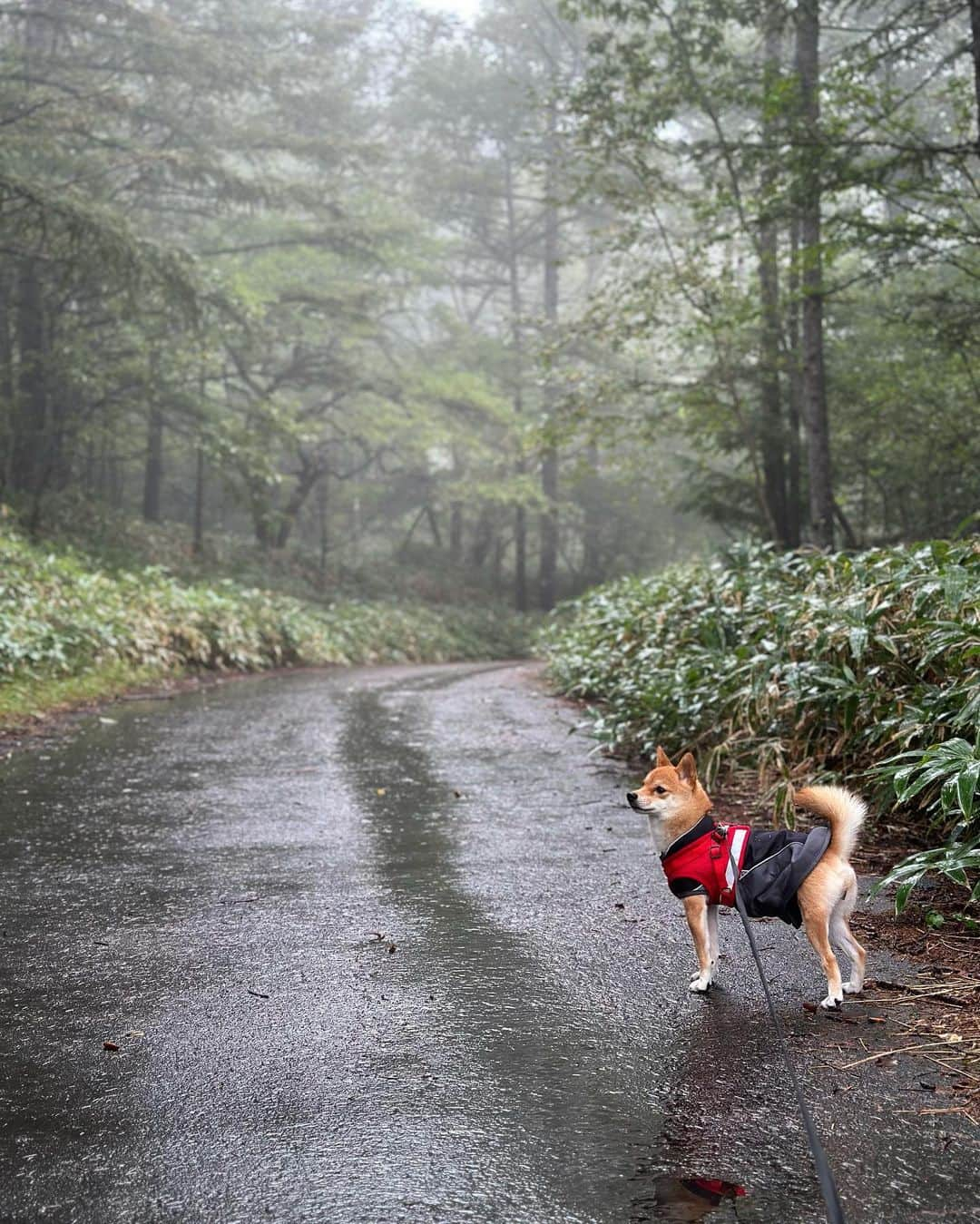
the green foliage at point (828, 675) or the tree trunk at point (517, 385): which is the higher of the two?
the tree trunk at point (517, 385)

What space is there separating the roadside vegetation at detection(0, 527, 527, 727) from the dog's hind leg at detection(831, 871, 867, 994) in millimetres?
7714

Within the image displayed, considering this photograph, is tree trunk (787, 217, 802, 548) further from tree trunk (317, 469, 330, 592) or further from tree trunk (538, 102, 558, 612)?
tree trunk (538, 102, 558, 612)

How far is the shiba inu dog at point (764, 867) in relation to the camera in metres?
3.19

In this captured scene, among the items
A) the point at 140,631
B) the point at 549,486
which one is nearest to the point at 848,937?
the point at 140,631

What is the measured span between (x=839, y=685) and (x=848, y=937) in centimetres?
289

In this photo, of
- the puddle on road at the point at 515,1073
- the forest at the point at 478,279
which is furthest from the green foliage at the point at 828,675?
the forest at the point at 478,279

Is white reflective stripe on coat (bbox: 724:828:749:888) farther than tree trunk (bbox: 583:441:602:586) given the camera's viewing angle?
No

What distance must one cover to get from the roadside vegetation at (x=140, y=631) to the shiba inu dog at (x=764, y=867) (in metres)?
7.25

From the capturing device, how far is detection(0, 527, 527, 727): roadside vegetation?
1071 centimetres

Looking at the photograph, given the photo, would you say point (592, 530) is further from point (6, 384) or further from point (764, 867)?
point (764, 867)

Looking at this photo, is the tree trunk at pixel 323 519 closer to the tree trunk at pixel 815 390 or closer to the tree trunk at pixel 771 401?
the tree trunk at pixel 771 401

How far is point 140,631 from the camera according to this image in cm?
1348

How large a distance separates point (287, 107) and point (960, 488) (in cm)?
1636

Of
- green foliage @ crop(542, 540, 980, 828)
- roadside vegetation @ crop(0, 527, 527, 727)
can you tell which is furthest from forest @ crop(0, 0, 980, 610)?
green foliage @ crop(542, 540, 980, 828)
